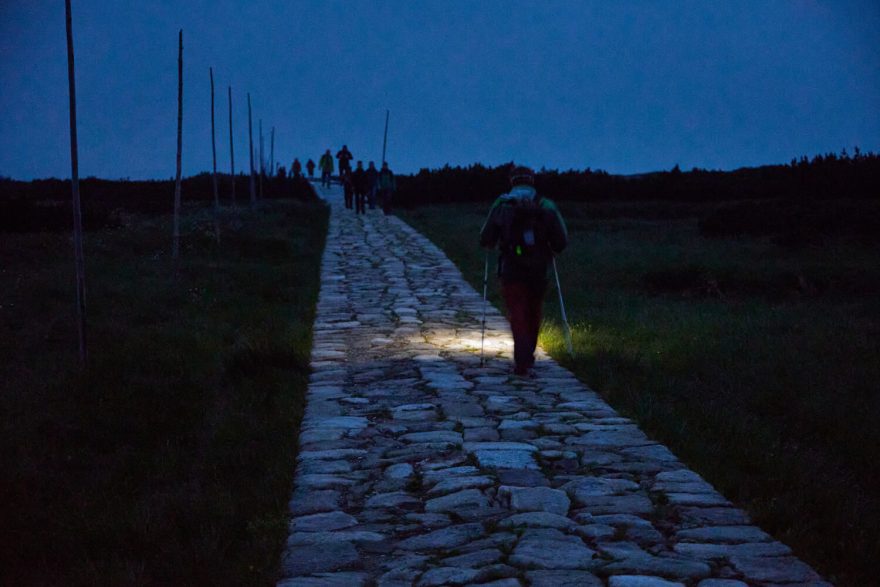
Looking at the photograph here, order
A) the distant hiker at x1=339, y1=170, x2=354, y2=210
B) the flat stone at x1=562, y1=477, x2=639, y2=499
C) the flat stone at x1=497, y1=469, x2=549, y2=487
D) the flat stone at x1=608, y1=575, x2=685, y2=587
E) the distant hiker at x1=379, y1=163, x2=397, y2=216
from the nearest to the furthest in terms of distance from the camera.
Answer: the flat stone at x1=608, y1=575, x2=685, y2=587 < the flat stone at x1=562, y1=477, x2=639, y2=499 < the flat stone at x1=497, y1=469, x2=549, y2=487 < the distant hiker at x1=379, y1=163, x2=397, y2=216 < the distant hiker at x1=339, y1=170, x2=354, y2=210

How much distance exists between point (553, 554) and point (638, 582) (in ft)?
1.58

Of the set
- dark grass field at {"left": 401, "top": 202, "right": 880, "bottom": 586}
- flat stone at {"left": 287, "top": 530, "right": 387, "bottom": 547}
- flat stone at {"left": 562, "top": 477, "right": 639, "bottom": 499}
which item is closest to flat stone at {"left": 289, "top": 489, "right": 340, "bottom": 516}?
flat stone at {"left": 287, "top": 530, "right": 387, "bottom": 547}

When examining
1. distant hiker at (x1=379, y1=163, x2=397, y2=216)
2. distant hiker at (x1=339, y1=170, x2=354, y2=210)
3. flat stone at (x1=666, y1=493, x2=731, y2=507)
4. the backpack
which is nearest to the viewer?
flat stone at (x1=666, y1=493, x2=731, y2=507)

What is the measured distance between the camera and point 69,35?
9.50m

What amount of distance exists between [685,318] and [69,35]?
8.18 m

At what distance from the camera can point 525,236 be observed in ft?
29.0

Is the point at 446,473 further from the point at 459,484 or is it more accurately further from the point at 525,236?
the point at 525,236

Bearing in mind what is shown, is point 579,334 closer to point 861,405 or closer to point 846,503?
point 861,405

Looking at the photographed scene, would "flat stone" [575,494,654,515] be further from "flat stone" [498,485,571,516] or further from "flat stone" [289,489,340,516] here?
"flat stone" [289,489,340,516]

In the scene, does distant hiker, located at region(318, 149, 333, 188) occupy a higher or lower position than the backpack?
higher

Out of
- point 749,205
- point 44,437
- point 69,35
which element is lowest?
point 44,437

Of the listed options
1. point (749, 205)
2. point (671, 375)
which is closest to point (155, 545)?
point (671, 375)

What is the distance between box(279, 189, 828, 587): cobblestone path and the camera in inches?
167

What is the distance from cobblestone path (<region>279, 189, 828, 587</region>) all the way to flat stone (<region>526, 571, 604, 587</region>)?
0.04ft
